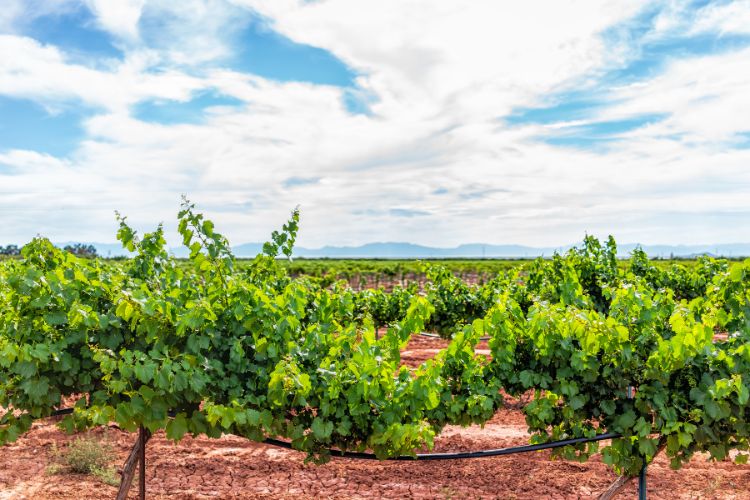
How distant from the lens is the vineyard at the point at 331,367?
4.32m

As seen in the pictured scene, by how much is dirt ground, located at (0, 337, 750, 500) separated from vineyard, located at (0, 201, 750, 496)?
107 inches

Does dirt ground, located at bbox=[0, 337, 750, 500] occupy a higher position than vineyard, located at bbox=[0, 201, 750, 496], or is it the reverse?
vineyard, located at bbox=[0, 201, 750, 496]

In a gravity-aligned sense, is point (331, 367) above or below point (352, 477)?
above

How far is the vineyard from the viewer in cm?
432

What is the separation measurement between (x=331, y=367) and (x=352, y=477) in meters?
3.94

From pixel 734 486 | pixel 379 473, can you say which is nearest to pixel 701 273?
pixel 734 486

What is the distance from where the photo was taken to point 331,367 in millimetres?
4500

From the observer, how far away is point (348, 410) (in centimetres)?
461

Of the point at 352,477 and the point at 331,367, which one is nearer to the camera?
the point at 331,367

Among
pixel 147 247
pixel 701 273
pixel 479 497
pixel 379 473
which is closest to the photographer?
pixel 147 247

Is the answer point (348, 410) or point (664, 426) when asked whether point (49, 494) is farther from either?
point (664, 426)

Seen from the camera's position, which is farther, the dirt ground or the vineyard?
the dirt ground

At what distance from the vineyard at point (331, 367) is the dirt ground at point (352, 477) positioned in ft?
8.88

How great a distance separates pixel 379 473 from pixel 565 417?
3.76 metres
